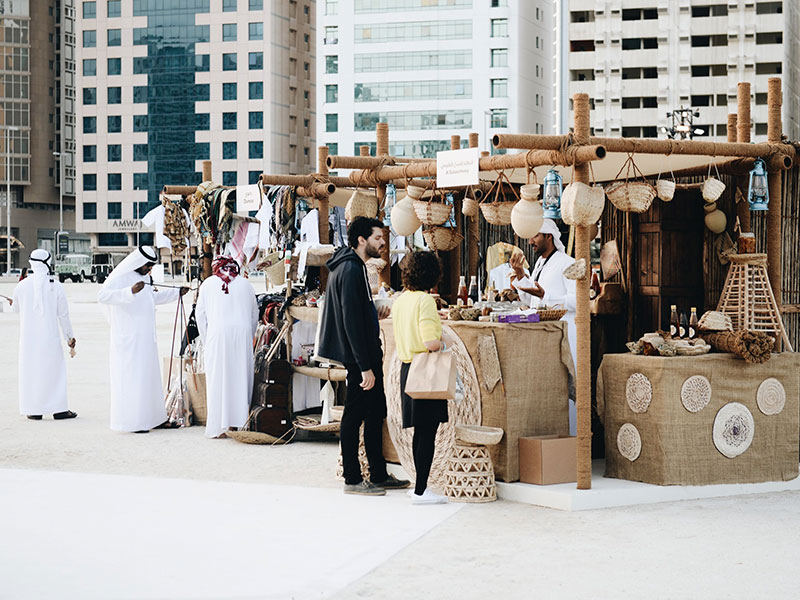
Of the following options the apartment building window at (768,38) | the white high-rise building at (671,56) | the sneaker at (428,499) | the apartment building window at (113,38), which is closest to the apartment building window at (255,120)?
the apartment building window at (113,38)

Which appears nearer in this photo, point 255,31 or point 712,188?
point 712,188

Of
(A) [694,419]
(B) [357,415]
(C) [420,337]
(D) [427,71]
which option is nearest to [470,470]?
(B) [357,415]

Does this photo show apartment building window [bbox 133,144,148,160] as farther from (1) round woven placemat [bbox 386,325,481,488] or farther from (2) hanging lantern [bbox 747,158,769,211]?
(2) hanging lantern [bbox 747,158,769,211]

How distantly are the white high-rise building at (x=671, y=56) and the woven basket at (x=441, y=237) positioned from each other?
60283mm

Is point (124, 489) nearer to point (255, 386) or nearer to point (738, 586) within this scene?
point (255, 386)

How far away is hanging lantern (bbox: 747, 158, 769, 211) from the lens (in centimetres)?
782

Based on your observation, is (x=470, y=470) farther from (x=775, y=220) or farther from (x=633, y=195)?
(x=775, y=220)

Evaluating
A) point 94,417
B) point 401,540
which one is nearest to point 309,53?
point 94,417

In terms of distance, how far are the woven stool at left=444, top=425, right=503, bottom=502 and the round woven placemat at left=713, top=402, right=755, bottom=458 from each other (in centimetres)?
148

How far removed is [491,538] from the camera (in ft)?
20.3

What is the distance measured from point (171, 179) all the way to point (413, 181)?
7946cm

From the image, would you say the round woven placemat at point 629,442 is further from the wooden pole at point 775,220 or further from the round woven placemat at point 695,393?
the wooden pole at point 775,220

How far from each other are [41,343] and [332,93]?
67976mm

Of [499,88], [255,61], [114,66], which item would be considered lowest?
[499,88]
